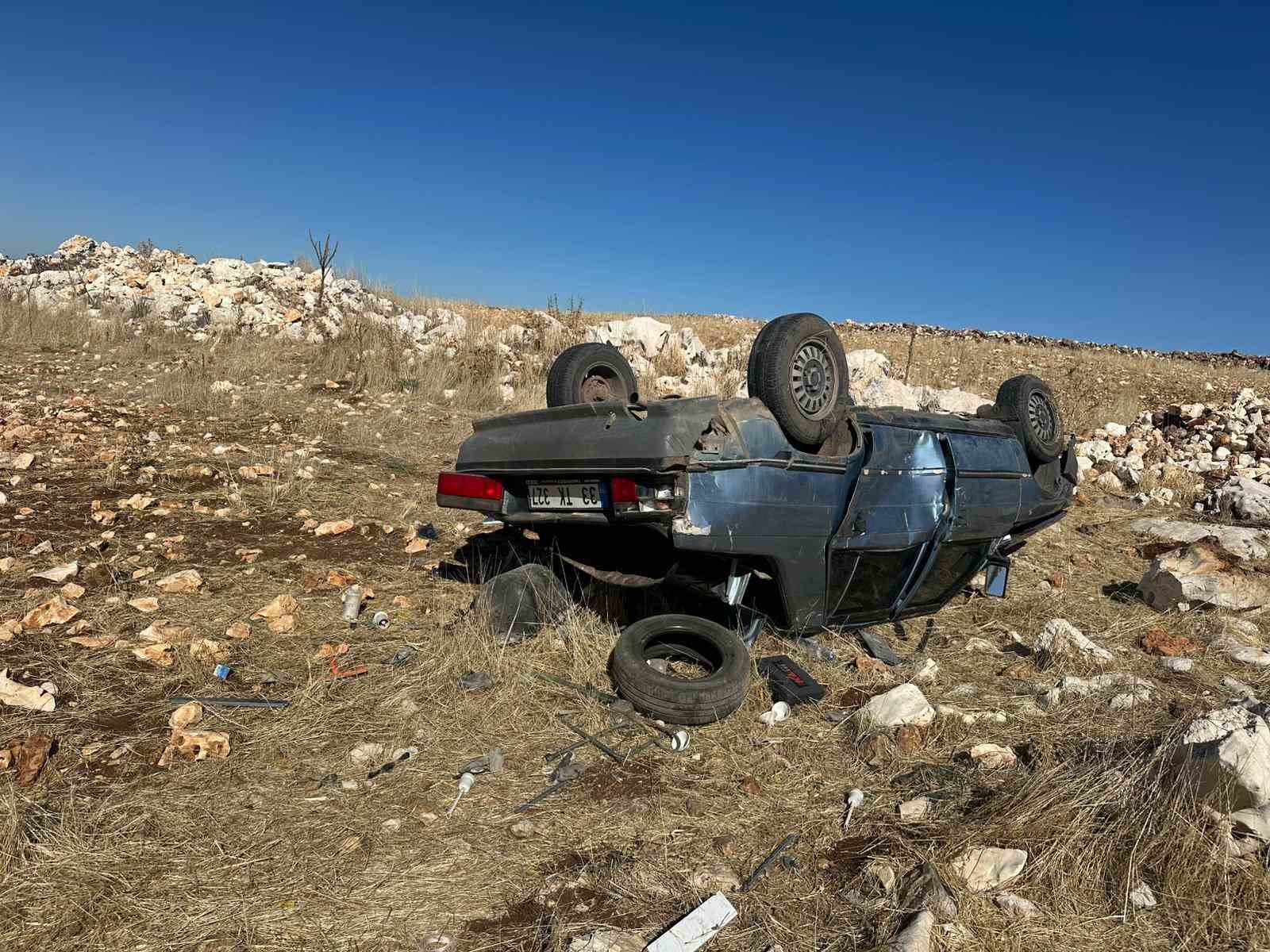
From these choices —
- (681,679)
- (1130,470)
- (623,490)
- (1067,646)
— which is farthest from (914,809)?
(1130,470)

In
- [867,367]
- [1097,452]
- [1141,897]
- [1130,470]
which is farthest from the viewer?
[867,367]

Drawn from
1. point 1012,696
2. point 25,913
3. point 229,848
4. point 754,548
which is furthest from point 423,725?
point 1012,696

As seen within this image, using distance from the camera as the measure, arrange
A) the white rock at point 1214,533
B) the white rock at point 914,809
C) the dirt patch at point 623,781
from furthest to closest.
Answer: the white rock at point 1214,533, the dirt patch at point 623,781, the white rock at point 914,809

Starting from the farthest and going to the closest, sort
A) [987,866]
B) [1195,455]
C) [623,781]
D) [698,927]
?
[1195,455] < [623,781] < [987,866] < [698,927]

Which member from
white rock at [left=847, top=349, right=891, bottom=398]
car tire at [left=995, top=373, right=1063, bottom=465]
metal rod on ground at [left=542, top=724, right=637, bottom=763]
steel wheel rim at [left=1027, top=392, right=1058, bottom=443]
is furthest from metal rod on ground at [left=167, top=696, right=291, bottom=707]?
white rock at [left=847, top=349, right=891, bottom=398]

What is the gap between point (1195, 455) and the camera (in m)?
10.1

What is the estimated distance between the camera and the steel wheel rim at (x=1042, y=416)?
17.0ft

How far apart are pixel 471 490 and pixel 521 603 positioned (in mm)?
671

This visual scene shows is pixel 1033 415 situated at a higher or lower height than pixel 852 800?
higher

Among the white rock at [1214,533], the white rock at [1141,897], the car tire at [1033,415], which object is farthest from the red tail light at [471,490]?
the white rock at [1214,533]

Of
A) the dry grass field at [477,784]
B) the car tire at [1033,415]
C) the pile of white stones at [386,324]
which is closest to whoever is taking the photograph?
the dry grass field at [477,784]

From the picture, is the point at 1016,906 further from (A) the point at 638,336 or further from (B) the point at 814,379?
(A) the point at 638,336

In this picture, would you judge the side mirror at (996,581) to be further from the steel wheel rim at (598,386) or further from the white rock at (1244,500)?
the white rock at (1244,500)

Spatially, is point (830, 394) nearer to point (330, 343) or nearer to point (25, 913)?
point (25, 913)
